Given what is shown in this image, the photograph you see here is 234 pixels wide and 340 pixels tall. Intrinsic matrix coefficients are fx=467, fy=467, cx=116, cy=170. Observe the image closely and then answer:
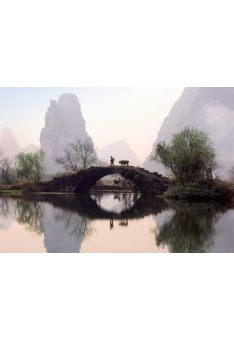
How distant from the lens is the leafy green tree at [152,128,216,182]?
17375mm

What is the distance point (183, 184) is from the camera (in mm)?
17312

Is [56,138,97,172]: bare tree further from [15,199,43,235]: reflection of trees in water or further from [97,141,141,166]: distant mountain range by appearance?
[15,199,43,235]: reflection of trees in water

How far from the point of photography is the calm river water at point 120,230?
29.4 feet

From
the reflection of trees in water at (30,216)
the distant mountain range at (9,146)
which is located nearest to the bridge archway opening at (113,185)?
the distant mountain range at (9,146)

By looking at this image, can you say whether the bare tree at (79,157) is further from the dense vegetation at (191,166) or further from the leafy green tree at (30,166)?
the dense vegetation at (191,166)

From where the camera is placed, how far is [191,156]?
17.9 m

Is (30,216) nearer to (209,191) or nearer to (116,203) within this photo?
(116,203)

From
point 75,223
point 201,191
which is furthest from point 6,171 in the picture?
point 75,223

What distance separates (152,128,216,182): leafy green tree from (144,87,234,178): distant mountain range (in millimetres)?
264

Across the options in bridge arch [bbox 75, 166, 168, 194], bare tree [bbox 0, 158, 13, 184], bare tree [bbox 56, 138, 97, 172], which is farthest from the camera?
bare tree [bbox 0, 158, 13, 184]

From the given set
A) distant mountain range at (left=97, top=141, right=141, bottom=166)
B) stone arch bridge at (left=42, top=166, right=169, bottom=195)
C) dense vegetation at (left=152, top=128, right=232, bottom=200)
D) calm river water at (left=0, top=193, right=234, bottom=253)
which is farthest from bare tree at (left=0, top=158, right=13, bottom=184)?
calm river water at (left=0, top=193, right=234, bottom=253)

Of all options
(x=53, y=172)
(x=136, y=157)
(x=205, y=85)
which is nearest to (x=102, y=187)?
(x=53, y=172)

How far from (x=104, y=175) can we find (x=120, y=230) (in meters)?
11.3

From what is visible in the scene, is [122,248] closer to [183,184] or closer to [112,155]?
[183,184]
